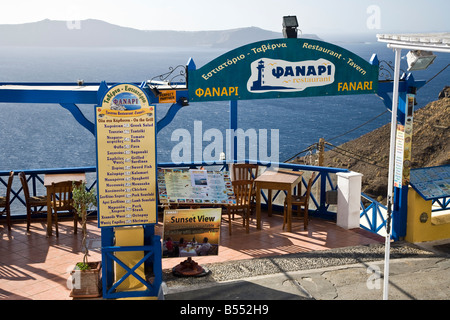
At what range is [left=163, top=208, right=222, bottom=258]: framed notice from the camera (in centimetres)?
791

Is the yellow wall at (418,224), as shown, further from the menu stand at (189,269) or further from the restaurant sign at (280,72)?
the menu stand at (189,269)

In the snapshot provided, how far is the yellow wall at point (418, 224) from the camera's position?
31.0 feet

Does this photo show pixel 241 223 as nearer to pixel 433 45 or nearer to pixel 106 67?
pixel 433 45

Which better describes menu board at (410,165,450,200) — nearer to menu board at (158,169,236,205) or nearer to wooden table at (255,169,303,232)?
wooden table at (255,169,303,232)

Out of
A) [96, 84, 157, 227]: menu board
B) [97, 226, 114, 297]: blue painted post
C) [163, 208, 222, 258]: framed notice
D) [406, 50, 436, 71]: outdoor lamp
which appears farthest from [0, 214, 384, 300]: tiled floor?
[406, 50, 436, 71]: outdoor lamp

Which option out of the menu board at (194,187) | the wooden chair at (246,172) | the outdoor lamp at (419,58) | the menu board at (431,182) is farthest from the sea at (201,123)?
the outdoor lamp at (419,58)

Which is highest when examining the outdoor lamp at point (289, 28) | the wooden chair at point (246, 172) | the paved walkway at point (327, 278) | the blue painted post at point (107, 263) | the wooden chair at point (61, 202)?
the outdoor lamp at point (289, 28)

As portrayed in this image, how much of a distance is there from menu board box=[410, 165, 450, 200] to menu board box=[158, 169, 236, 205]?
2936 millimetres

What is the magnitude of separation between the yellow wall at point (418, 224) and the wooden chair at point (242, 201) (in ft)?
8.40

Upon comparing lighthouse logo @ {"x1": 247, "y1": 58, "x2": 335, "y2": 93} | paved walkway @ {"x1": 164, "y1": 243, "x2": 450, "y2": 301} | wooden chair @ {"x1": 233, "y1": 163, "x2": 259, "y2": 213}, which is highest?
lighthouse logo @ {"x1": 247, "y1": 58, "x2": 335, "y2": 93}

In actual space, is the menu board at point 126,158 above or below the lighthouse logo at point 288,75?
below

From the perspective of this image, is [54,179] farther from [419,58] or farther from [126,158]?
[419,58]

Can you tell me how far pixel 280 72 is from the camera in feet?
28.6
